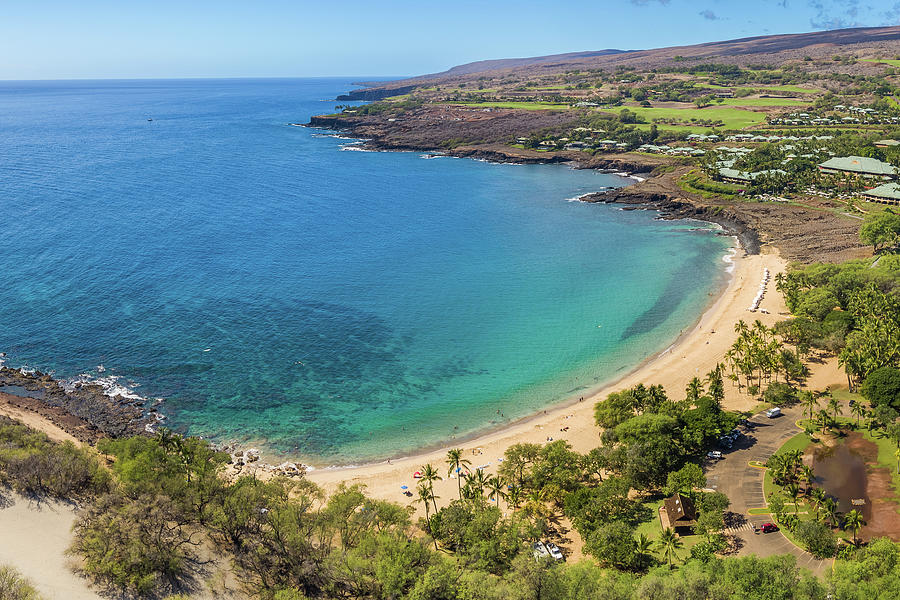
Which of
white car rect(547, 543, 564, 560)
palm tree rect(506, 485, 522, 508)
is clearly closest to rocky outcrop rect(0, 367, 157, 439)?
palm tree rect(506, 485, 522, 508)

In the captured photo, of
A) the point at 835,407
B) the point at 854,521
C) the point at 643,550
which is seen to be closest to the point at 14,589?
the point at 643,550

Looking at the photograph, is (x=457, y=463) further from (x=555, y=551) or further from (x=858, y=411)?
(x=858, y=411)

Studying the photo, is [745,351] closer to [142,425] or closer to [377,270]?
[377,270]

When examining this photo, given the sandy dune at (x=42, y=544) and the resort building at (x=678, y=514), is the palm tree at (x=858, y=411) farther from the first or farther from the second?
the sandy dune at (x=42, y=544)

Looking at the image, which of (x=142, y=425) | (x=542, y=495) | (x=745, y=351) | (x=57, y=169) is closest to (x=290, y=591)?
(x=542, y=495)

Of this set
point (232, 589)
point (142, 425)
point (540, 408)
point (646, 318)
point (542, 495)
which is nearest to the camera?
point (232, 589)
